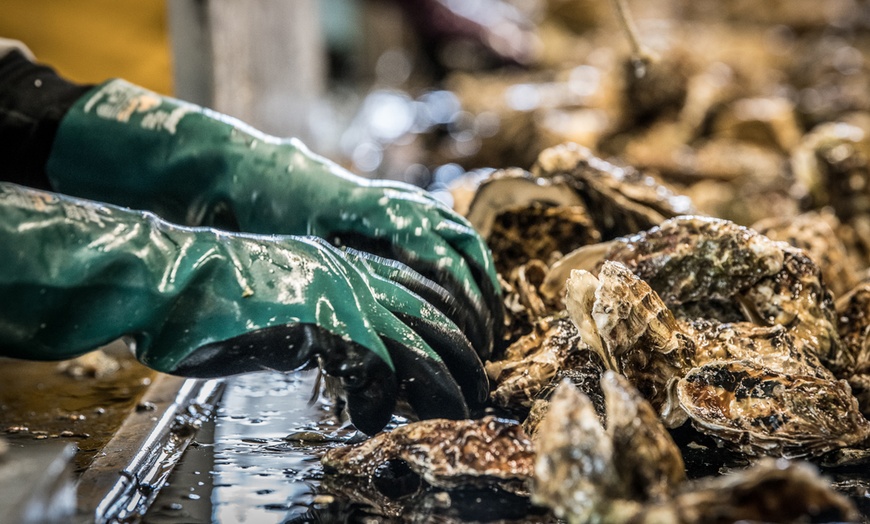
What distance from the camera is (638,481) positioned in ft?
3.65

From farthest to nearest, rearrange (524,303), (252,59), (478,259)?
(252,59), (524,303), (478,259)

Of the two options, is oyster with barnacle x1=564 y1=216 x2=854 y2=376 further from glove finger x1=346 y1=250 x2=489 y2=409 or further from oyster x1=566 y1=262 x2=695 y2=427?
glove finger x1=346 y1=250 x2=489 y2=409

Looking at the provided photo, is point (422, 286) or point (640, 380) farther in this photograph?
point (422, 286)

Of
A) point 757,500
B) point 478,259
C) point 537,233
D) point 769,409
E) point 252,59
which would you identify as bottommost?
point 757,500

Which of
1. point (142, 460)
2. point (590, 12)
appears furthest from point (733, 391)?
point (590, 12)

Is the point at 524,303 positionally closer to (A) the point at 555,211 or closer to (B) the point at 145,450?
(A) the point at 555,211

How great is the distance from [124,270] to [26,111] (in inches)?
36.4

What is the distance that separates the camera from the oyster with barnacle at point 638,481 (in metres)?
0.98

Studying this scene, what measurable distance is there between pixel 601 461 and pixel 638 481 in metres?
0.08

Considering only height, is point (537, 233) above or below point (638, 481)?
above

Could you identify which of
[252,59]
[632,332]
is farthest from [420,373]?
[252,59]

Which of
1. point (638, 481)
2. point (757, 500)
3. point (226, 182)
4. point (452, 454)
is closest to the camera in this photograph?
point (757, 500)

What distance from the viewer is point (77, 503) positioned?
4.23ft

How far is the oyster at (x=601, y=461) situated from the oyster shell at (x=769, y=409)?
1.09 feet
